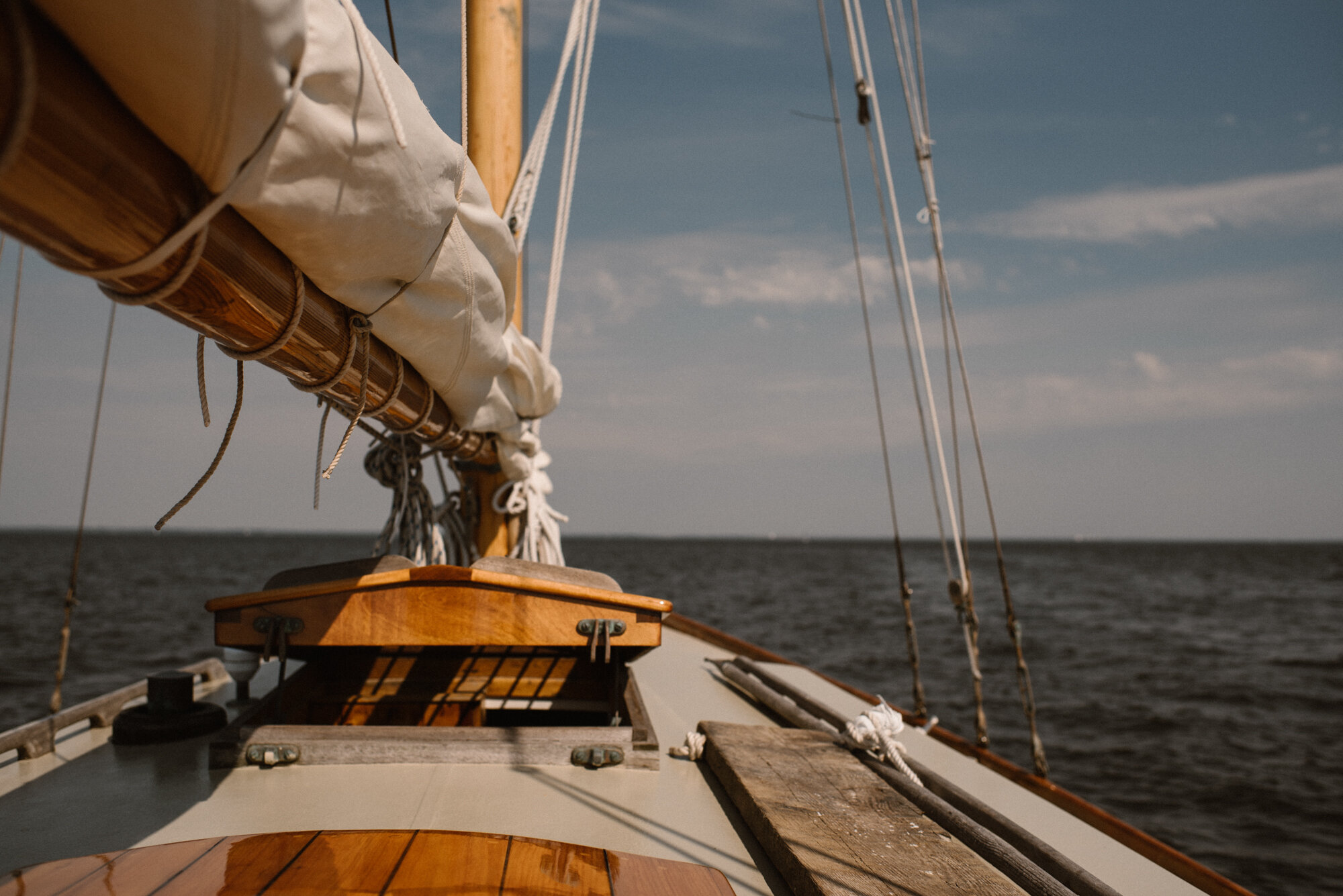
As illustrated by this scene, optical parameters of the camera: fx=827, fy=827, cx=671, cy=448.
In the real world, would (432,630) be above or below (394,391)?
below

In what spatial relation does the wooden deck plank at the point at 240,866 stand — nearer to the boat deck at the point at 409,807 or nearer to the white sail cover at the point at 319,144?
the boat deck at the point at 409,807

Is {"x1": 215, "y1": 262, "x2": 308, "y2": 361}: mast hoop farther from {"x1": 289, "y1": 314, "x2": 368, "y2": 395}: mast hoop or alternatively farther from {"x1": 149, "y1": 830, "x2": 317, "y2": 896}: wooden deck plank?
{"x1": 149, "y1": 830, "x2": 317, "y2": 896}: wooden deck plank

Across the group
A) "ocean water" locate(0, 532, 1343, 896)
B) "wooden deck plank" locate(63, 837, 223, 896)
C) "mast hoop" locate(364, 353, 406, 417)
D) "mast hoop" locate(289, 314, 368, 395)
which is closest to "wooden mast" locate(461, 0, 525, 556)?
"mast hoop" locate(364, 353, 406, 417)

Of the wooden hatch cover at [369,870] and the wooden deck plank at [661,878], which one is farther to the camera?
the wooden deck plank at [661,878]

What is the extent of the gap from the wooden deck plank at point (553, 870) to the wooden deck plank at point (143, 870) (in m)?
0.55

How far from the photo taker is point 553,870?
145 cm

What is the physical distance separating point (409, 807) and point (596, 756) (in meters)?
0.50

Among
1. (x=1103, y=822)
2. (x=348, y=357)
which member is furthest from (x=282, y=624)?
(x=1103, y=822)

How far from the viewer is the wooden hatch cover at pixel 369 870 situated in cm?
133

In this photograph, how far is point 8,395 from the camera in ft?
9.69

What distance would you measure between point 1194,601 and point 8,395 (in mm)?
26965

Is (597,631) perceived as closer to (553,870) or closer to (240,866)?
(553,870)

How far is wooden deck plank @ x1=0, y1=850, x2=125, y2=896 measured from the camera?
1.32m

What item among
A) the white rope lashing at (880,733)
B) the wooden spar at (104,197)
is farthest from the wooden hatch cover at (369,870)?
the wooden spar at (104,197)
